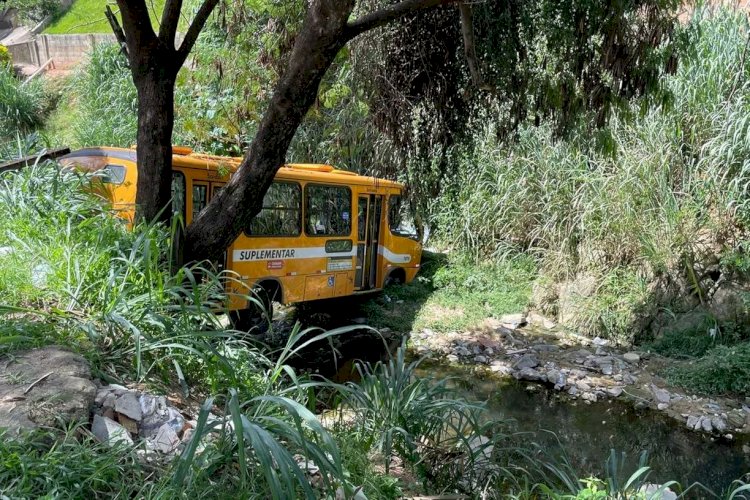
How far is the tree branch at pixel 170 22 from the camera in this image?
17.3ft

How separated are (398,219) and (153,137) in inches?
249

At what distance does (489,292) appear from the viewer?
34.5 feet

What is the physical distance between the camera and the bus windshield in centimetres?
1087

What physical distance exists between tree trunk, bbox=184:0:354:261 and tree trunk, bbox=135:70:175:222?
41cm

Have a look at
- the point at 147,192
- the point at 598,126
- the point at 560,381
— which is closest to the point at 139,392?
the point at 147,192

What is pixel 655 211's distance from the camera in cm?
923

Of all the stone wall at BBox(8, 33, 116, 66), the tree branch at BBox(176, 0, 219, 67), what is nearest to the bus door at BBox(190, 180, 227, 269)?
the tree branch at BBox(176, 0, 219, 67)

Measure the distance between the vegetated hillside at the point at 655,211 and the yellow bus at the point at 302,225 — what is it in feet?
6.67

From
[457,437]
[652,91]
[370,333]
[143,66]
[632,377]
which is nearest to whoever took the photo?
[457,437]

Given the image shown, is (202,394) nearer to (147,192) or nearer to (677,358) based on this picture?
(147,192)

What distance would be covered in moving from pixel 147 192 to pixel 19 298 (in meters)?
1.91

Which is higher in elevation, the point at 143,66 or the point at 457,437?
the point at 143,66

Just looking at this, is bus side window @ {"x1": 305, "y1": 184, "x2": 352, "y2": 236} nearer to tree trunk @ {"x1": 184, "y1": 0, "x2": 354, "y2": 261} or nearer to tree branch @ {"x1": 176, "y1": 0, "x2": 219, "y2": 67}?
tree branch @ {"x1": 176, "y1": 0, "x2": 219, "y2": 67}

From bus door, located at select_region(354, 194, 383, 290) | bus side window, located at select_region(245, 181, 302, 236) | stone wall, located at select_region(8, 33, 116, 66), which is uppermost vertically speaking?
stone wall, located at select_region(8, 33, 116, 66)
